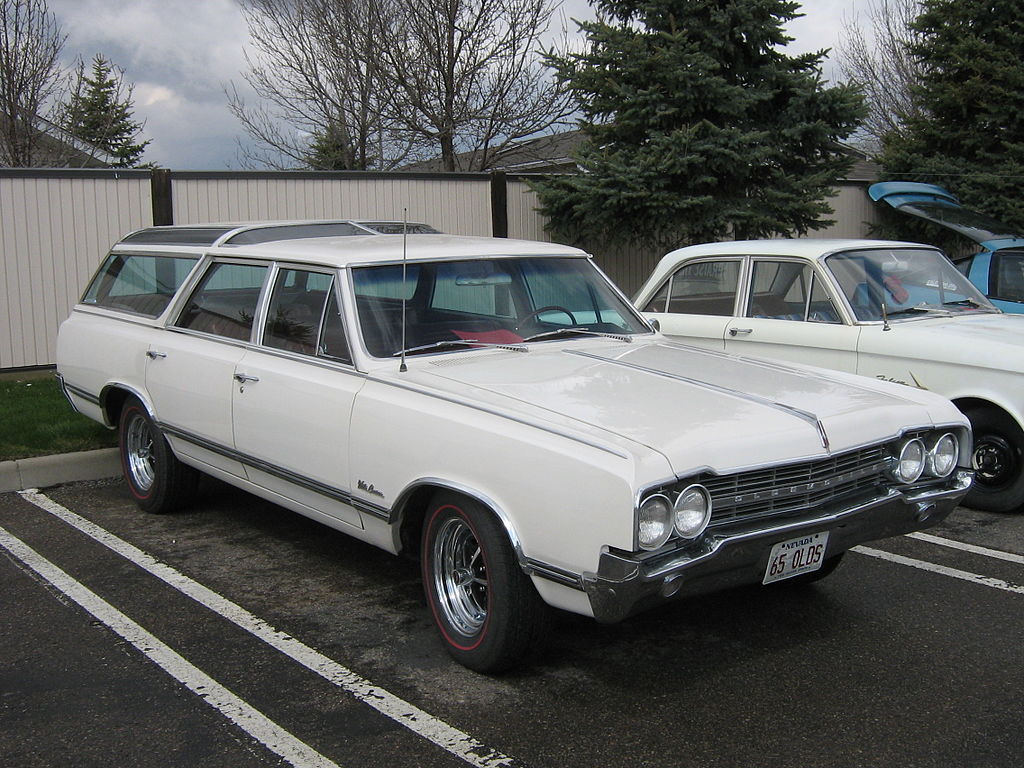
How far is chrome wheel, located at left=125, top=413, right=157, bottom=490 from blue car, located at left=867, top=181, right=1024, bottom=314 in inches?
279

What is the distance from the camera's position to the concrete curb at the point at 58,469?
7.03 m

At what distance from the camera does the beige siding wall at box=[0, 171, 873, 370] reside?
36.8ft

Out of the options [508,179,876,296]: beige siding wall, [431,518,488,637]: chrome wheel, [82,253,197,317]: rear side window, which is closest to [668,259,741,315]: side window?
[82,253,197,317]: rear side window

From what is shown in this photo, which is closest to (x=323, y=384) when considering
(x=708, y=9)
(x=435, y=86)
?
(x=708, y=9)

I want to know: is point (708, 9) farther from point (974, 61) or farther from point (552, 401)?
point (552, 401)

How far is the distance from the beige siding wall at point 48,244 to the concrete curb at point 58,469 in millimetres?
4593

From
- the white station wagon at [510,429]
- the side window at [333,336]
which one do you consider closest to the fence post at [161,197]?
the white station wagon at [510,429]

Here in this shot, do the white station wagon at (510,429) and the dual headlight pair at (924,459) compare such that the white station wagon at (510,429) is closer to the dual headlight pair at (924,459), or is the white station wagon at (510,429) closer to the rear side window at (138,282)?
the dual headlight pair at (924,459)

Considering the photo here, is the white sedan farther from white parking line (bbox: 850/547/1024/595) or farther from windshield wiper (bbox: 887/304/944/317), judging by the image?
white parking line (bbox: 850/547/1024/595)

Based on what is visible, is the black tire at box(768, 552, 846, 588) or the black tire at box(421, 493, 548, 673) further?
the black tire at box(768, 552, 846, 588)

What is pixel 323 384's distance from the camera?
185 inches

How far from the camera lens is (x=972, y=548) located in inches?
224

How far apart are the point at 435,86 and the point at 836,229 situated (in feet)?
27.7

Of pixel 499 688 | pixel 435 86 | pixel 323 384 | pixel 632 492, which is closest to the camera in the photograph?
pixel 632 492
